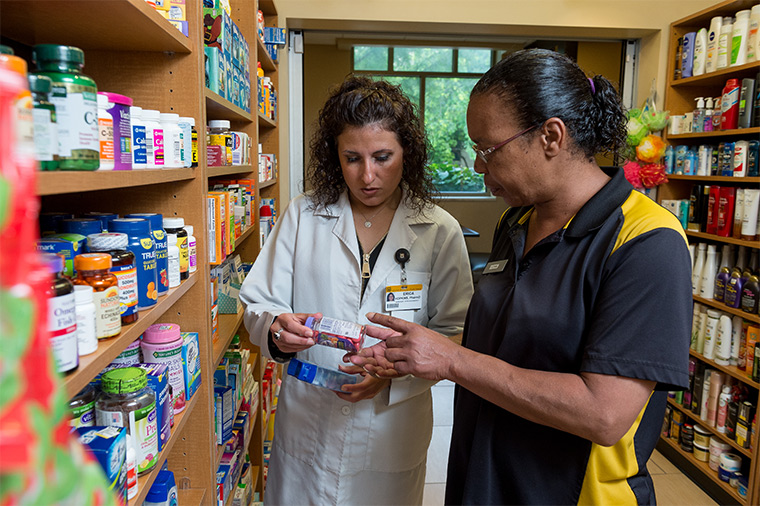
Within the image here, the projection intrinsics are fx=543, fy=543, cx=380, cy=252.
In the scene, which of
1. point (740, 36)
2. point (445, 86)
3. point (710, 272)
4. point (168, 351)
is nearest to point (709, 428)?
point (710, 272)

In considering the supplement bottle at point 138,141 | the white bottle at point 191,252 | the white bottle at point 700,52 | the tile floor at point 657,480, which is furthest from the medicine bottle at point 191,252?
the white bottle at point 700,52

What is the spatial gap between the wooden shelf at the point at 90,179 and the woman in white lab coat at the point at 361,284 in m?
0.69

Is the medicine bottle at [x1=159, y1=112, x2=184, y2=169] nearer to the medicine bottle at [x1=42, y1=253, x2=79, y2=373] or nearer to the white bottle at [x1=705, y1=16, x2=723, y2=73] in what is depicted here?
the medicine bottle at [x1=42, y1=253, x2=79, y2=373]

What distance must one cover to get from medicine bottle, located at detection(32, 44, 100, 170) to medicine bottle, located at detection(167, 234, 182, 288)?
585 mm

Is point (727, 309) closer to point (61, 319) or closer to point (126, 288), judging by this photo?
point (126, 288)

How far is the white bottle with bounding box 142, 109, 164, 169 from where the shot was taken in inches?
49.0

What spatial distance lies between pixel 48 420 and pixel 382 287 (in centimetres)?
158

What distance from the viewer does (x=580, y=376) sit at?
4.03 feet

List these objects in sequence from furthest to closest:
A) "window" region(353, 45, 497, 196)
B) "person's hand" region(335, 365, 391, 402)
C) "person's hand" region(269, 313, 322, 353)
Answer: "window" region(353, 45, 497, 196), "person's hand" region(335, 365, 391, 402), "person's hand" region(269, 313, 322, 353)

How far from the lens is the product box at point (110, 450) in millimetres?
957

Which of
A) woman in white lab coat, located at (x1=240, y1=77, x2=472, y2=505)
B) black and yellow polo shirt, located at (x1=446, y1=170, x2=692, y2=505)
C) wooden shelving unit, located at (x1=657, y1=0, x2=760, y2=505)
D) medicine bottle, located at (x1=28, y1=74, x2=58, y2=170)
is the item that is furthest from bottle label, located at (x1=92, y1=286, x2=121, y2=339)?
wooden shelving unit, located at (x1=657, y1=0, x2=760, y2=505)

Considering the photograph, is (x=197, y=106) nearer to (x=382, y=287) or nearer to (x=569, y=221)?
(x=382, y=287)

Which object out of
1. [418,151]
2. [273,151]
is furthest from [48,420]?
[273,151]

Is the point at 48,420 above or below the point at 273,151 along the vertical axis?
below
